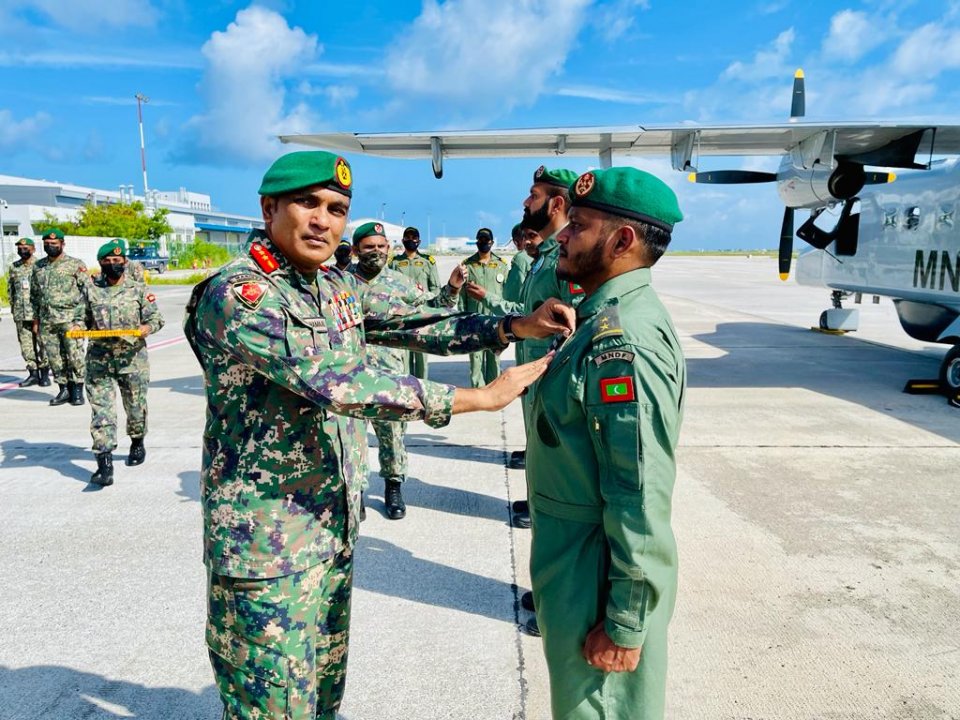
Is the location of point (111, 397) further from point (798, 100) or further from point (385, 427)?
point (798, 100)

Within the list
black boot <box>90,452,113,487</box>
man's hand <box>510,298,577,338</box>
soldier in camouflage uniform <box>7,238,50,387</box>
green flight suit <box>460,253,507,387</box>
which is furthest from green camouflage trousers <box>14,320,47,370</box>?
man's hand <box>510,298,577,338</box>

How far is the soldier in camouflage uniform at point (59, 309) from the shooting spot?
8039mm

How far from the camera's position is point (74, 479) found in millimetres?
5281

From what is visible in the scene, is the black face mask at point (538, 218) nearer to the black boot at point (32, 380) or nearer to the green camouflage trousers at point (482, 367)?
the green camouflage trousers at point (482, 367)

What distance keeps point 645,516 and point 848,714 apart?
1.81m

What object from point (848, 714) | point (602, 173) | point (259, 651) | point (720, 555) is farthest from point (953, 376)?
point (259, 651)

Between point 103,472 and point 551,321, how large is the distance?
4510mm

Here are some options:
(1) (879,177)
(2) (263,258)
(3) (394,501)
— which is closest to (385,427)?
(3) (394,501)

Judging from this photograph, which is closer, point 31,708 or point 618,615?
point 618,615

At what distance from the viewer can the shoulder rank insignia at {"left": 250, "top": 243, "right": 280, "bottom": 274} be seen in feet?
5.77

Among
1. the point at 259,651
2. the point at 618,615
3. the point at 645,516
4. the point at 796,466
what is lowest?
the point at 796,466

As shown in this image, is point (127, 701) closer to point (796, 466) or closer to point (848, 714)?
point (848, 714)

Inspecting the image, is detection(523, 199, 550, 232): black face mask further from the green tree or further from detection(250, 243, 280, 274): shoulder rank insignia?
the green tree

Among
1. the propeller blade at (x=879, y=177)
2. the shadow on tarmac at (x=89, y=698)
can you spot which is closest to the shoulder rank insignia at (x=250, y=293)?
the shadow on tarmac at (x=89, y=698)
